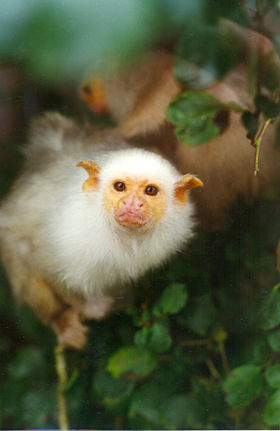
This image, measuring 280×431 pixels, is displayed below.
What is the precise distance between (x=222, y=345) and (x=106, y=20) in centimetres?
95

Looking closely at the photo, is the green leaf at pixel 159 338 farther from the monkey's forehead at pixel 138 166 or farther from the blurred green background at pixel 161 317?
the monkey's forehead at pixel 138 166

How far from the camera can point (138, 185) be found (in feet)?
3.43

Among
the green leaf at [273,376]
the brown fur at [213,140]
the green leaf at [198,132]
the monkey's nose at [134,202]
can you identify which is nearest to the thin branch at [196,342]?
the green leaf at [273,376]

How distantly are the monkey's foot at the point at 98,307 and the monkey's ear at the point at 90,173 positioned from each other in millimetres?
308

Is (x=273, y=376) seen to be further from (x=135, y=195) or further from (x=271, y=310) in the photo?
(x=135, y=195)

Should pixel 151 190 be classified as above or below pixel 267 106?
below

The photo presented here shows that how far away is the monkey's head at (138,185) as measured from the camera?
1.03 metres

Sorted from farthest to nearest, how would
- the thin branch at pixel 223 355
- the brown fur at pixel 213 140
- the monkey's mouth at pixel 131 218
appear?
the thin branch at pixel 223 355 < the brown fur at pixel 213 140 < the monkey's mouth at pixel 131 218

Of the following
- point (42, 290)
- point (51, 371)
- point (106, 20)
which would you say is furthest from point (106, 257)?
point (106, 20)

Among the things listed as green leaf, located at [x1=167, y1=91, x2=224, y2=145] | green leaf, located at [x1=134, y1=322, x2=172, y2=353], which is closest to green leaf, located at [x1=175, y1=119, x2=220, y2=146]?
green leaf, located at [x1=167, y1=91, x2=224, y2=145]

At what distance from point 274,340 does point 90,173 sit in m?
0.73

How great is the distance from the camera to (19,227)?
1177 mm

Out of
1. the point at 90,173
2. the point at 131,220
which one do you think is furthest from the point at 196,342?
the point at 90,173

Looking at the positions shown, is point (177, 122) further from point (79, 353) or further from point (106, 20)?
point (79, 353)
